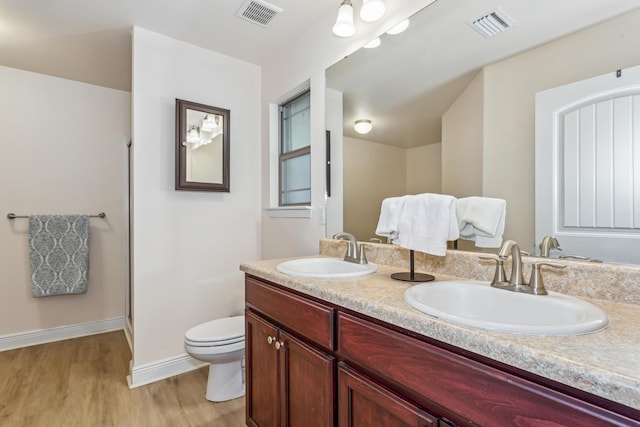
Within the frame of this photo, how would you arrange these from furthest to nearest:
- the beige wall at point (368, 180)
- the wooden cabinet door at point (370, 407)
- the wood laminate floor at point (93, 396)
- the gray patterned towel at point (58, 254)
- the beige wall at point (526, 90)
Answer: the gray patterned towel at point (58, 254) → the wood laminate floor at point (93, 396) → the beige wall at point (368, 180) → the beige wall at point (526, 90) → the wooden cabinet door at point (370, 407)

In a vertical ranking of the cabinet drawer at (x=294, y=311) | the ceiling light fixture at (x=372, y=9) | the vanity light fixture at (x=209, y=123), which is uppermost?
the ceiling light fixture at (x=372, y=9)

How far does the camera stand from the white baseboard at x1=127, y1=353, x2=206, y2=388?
207cm

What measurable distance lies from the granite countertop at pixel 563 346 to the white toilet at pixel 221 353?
3.74 feet

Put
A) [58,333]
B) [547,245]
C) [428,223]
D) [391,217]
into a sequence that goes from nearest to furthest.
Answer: [547,245]
[428,223]
[391,217]
[58,333]

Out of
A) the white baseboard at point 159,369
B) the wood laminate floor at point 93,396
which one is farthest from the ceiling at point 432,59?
the white baseboard at point 159,369

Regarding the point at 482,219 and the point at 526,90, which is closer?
the point at 526,90

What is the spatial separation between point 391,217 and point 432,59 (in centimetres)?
78

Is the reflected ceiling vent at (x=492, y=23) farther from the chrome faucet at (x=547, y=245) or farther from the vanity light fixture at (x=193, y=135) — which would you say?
the vanity light fixture at (x=193, y=135)

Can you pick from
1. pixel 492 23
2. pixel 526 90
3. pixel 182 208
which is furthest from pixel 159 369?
pixel 492 23

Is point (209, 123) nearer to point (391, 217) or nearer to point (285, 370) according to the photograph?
point (391, 217)

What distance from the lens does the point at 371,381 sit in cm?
91

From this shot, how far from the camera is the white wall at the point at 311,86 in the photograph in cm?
175

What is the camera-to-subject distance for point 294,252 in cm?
228

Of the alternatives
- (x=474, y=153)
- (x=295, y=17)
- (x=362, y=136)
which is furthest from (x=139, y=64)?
(x=474, y=153)
